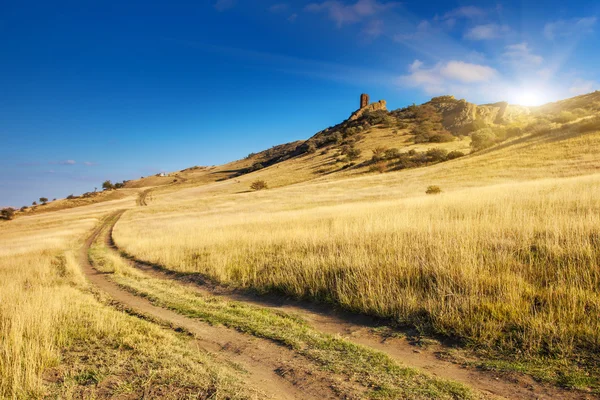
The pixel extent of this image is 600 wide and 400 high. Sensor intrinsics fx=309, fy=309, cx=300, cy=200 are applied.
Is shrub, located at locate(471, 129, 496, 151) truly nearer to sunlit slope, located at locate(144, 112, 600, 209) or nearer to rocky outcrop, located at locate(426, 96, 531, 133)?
sunlit slope, located at locate(144, 112, 600, 209)

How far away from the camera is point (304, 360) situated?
15.9 ft

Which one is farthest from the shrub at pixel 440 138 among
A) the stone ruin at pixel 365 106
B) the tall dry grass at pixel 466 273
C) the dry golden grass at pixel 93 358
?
the dry golden grass at pixel 93 358

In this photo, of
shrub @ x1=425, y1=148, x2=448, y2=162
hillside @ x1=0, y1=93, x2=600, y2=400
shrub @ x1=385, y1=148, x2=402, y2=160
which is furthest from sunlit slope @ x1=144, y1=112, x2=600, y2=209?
hillside @ x1=0, y1=93, x2=600, y2=400

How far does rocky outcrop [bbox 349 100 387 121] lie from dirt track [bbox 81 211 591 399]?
4495 inches

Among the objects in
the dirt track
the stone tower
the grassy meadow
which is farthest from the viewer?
the stone tower

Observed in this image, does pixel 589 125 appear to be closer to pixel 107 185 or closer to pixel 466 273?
pixel 466 273

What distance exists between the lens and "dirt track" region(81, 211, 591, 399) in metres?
3.87

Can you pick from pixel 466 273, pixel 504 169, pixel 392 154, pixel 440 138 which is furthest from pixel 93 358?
pixel 440 138

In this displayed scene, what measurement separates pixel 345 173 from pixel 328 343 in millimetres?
51581

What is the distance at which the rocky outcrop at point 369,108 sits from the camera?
118 m

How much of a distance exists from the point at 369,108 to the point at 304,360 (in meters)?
129

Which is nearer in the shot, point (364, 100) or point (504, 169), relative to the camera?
point (504, 169)

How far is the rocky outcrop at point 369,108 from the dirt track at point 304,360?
114 m

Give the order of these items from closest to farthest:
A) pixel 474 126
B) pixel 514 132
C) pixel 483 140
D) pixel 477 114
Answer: pixel 483 140 < pixel 514 132 < pixel 474 126 < pixel 477 114
